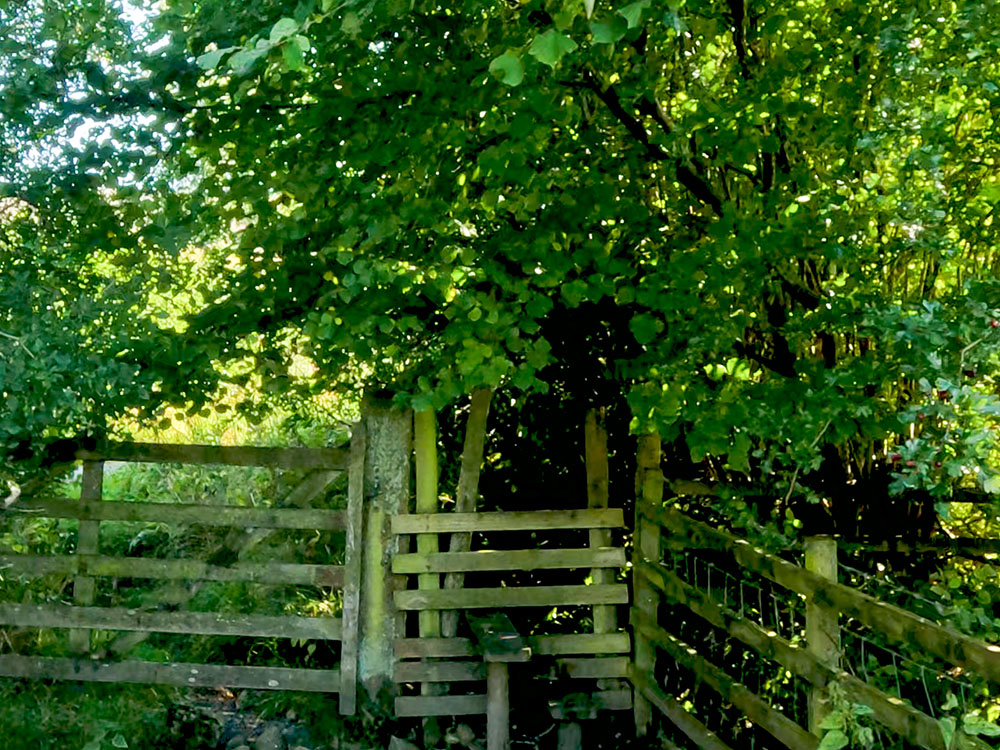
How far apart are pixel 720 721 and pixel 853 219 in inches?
102

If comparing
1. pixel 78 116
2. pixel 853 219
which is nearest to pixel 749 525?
pixel 853 219

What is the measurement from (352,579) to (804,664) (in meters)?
2.63

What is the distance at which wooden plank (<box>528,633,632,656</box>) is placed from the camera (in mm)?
6102

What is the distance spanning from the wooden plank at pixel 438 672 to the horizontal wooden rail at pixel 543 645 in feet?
0.17

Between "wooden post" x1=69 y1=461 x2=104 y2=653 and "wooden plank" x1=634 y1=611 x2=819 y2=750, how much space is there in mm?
2978

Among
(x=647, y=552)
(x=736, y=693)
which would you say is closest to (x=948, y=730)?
(x=736, y=693)

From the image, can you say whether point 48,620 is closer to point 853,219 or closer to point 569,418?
point 569,418

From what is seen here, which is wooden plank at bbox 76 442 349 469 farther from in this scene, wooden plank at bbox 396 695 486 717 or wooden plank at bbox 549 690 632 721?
wooden plank at bbox 549 690 632 721

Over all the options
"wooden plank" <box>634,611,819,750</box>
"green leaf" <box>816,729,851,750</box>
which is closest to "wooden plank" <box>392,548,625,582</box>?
"wooden plank" <box>634,611,819,750</box>

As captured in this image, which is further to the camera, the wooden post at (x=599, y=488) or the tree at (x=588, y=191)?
the wooden post at (x=599, y=488)

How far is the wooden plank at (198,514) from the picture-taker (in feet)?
19.7

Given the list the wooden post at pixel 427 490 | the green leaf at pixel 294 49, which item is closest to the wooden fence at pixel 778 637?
the wooden post at pixel 427 490

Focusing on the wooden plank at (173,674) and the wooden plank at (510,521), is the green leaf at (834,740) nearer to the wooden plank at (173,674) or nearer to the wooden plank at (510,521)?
the wooden plank at (510,521)

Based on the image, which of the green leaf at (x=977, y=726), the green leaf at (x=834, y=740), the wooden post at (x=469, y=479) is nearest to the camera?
the green leaf at (x=977, y=726)
